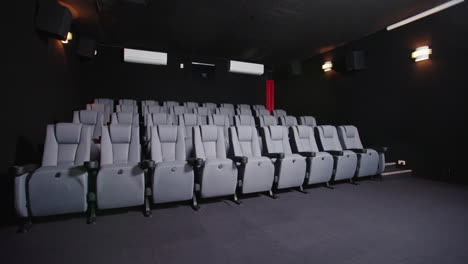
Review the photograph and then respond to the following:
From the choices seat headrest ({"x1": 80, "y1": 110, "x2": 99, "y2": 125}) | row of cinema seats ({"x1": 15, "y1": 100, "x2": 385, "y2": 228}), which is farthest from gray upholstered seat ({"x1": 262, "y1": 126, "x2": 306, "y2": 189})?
seat headrest ({"x1": 80, "y1": 110, "x2": 99, "y2": 125})

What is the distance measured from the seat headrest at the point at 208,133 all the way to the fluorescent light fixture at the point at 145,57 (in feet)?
17.3

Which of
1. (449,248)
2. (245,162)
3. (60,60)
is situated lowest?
(449,248)

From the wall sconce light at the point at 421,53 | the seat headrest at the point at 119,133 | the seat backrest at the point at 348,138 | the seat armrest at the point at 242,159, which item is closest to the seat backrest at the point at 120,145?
the seat headrest at the point at 119,133

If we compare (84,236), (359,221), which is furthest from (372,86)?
(84,236)

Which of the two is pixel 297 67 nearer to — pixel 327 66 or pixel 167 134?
pixel 327 66

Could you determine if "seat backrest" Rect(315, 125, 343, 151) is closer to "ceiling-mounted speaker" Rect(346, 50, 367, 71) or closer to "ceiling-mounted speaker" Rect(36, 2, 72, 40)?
"ceiling-mounted speaker" Rect(346, 50, 367, 71)

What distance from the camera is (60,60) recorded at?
409 cm

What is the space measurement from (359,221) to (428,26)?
4546 mm

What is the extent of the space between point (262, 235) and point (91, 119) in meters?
3.40

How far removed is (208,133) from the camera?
290cm

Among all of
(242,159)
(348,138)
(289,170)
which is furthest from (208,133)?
(348,138)

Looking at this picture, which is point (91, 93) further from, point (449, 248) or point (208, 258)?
point (449, 248)

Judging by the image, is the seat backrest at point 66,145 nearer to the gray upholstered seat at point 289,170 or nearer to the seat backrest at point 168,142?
the seat backrest at point 168,142

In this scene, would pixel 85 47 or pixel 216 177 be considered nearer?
pixel 216 177
